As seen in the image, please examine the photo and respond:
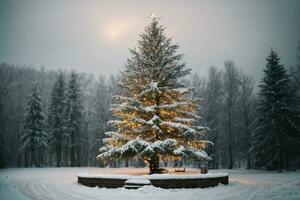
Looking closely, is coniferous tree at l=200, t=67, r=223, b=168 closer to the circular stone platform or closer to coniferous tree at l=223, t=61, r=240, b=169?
coniferous tree at l=223, t=61, r=240, b=169

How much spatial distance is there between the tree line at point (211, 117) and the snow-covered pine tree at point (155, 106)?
17.9 meters

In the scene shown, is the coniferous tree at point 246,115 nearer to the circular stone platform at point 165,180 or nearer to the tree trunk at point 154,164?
the tree trunk at point 154,164

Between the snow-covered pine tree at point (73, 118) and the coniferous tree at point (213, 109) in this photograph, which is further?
the snow-covered pine tree at point (73, 118)

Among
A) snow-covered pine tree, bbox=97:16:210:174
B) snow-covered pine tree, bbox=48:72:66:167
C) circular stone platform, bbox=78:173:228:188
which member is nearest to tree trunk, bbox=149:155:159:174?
snow-covered pine tree, bbox=97:16:210:174

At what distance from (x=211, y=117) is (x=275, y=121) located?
15605mm

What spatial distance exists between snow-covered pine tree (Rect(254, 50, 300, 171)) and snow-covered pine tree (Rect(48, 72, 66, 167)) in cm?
3295

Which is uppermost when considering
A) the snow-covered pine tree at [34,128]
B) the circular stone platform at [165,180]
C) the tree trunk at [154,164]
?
the snow-covered pine tree at [34,128]

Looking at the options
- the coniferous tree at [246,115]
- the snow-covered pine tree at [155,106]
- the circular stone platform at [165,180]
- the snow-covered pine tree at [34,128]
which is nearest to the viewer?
the circular stone platform at [165,180]

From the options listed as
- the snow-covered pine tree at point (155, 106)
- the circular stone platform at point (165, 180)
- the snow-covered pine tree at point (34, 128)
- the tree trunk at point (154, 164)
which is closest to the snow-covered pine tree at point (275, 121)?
A: the snow-covered pine tree at point (155, 106)

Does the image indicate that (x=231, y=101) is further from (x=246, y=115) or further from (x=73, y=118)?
(x=73, y=118)

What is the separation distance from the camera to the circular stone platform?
2417 cm

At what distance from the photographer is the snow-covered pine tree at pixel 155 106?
96.4ft

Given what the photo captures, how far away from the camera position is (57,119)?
6450cm

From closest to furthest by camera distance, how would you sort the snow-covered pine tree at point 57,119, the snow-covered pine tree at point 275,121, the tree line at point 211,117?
the snow-covered pine tree at point 275,121
the tree line at point 211,117
the snow-covered pine tree at point 57,119
